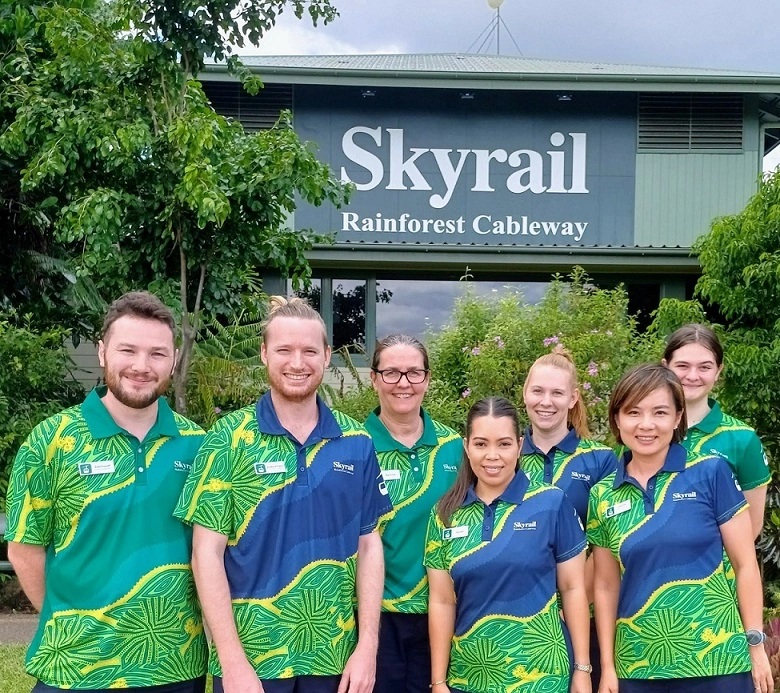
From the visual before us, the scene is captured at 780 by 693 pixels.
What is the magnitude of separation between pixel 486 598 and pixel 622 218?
11.8 m

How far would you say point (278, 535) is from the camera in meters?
2.96

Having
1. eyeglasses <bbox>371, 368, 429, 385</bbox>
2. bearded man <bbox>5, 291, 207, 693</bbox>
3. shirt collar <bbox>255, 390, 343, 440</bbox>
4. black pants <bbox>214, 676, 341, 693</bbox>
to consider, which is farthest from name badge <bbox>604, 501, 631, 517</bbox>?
bearded man <bbox>5, 291, 207, 693</bbox>

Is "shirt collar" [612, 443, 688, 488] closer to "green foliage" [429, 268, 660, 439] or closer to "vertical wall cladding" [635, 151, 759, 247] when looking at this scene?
"green foliage" [429, 268, 660, 439]

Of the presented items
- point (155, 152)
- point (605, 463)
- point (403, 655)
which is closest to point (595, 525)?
point (605, 463)

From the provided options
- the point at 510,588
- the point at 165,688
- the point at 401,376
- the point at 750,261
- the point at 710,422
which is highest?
the point at 750,261

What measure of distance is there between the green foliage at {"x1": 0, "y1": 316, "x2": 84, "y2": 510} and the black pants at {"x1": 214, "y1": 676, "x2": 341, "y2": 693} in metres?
5.70

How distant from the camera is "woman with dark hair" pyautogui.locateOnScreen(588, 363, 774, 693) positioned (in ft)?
10.3

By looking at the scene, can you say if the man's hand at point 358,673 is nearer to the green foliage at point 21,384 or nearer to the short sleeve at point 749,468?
the short sleeve at point 749,468

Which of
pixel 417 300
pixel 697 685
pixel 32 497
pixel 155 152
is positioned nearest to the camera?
pixel 32 497

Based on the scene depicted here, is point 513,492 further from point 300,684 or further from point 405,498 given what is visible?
point 300,684

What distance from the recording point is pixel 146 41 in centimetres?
679

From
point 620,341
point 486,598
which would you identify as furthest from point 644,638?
point 620,341

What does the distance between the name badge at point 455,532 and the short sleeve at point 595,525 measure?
53 centimetres

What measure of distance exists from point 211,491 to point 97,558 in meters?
0.46
